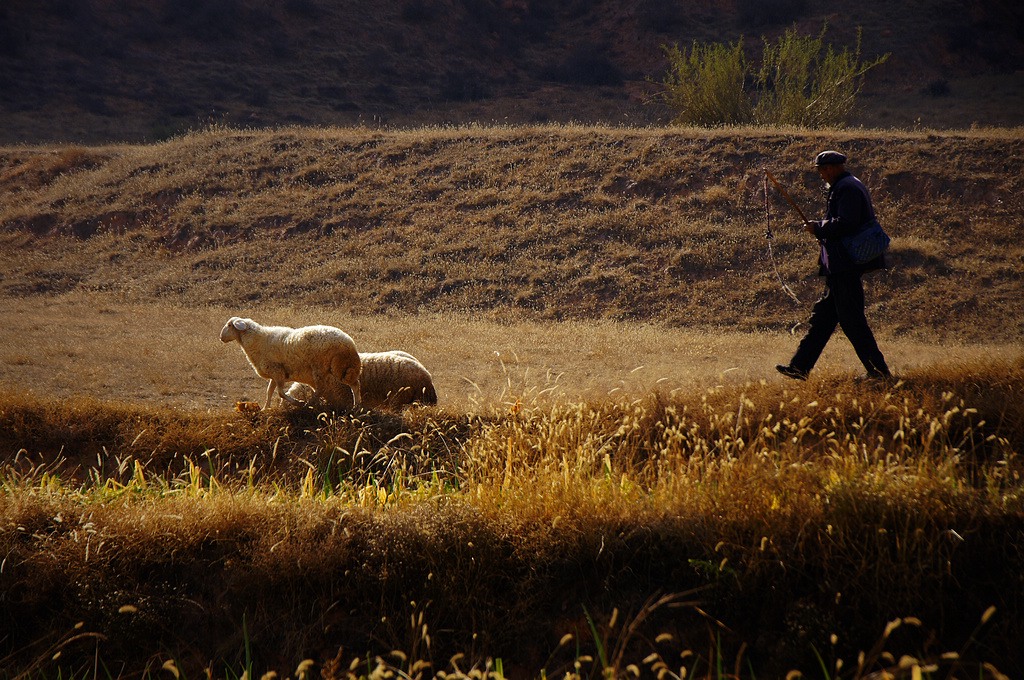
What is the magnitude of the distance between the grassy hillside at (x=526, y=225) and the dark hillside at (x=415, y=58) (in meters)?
15.6

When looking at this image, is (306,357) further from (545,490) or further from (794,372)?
(794,372)

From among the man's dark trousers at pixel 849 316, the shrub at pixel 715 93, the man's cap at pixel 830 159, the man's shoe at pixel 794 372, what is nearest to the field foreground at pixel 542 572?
the man's dark trousers at pixel 849 316

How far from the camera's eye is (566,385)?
420 inches

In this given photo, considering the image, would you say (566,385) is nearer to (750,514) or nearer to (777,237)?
(750,514)

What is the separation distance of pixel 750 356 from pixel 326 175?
16388 mm

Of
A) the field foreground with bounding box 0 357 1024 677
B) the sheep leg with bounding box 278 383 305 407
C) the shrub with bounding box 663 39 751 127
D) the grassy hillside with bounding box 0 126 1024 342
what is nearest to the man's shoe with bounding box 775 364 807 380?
the field foreground with bounding box 0 357 1024 677

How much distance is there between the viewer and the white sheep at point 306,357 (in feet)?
27.9

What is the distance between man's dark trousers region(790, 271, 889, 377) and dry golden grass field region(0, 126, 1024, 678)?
0.38 meters

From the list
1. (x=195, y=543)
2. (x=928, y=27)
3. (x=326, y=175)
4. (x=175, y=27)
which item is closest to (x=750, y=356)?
(x=195, y=543)

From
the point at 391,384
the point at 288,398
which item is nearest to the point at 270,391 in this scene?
the point at 288,398

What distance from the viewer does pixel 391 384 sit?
9.21m

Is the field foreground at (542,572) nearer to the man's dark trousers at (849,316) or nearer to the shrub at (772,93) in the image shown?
the man's dark trousers at (849,316)

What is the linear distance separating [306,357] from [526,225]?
13294mm

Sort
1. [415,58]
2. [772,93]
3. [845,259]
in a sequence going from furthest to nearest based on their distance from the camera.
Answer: [415,58]
[772,93]
[845,259]
